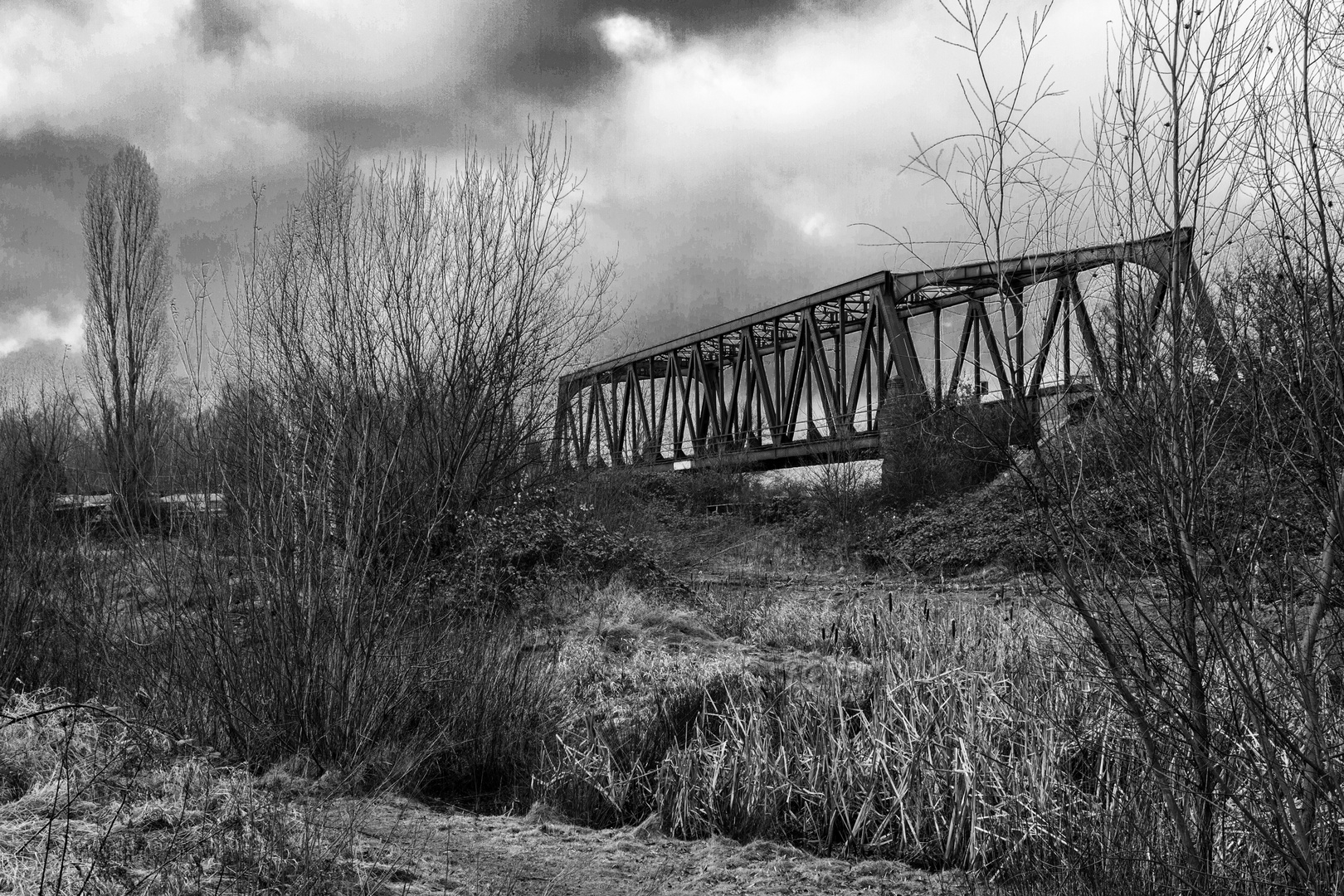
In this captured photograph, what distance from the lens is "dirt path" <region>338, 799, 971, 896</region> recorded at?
11.6 feet

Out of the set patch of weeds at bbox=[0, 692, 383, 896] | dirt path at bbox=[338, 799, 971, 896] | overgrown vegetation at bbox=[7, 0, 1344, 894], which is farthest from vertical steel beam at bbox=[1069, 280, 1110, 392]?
patch of weeds at bbox=[0, 692, 383, 896]

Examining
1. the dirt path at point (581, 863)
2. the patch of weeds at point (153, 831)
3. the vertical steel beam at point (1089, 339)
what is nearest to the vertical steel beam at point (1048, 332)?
the vertical steel beam at point (1089, 339)

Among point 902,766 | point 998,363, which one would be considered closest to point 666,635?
point 902,766

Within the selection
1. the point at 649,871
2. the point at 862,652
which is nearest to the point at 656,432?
the point at 862,652

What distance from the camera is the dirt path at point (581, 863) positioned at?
140 inches

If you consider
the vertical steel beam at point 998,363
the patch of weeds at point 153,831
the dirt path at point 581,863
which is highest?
the vertical steel beam at point 998,363

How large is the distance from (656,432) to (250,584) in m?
19.4

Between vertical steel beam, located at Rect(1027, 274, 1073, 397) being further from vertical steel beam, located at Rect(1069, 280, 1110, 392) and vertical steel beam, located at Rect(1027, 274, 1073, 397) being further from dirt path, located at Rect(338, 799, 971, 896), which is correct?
dirt path, located at Rect(338, 799, 971, 896)

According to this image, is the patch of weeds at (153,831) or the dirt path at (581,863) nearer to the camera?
the patch of weeds at (153,831)

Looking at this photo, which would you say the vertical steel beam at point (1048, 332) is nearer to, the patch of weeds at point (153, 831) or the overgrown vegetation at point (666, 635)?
the overgrown vegetation at point (666, 635)

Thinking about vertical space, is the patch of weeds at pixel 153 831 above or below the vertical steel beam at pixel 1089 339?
below

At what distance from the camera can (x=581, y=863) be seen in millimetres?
4004

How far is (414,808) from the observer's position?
4.62 m

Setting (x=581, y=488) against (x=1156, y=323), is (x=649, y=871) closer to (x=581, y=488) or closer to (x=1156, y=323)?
(x=1156, y=323)
